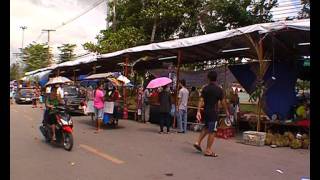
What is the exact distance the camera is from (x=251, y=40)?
13.3 metres

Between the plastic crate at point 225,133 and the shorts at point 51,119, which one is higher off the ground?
the shorts at point 51,119

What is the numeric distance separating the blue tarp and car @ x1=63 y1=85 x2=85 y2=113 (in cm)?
1020

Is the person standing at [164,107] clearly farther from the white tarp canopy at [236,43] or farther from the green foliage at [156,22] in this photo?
the green foliage at [156,22]

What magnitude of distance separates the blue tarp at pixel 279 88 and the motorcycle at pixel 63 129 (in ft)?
24.2

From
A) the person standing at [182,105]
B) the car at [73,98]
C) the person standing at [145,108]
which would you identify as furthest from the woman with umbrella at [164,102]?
the car at [73,98]

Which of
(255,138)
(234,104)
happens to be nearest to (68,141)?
(255,138)

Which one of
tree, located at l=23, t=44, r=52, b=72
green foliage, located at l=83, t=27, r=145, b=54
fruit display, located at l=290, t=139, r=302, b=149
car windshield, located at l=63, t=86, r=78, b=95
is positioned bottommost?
fruit display, located at l=290, t=139, r=302, b=149

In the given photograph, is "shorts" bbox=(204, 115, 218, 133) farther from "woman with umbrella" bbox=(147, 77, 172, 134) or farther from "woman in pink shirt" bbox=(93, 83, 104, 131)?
"woman in pink shirt" bbox=(93, 83, 104, 131)

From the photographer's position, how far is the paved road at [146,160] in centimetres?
823

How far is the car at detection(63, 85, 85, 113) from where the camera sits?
2362cm

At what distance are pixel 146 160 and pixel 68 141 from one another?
99.9 inches

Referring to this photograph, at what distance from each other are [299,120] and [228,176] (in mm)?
6887

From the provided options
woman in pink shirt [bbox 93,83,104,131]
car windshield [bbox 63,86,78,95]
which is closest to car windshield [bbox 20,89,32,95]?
car windshield [bbox 63,86,78,95]
